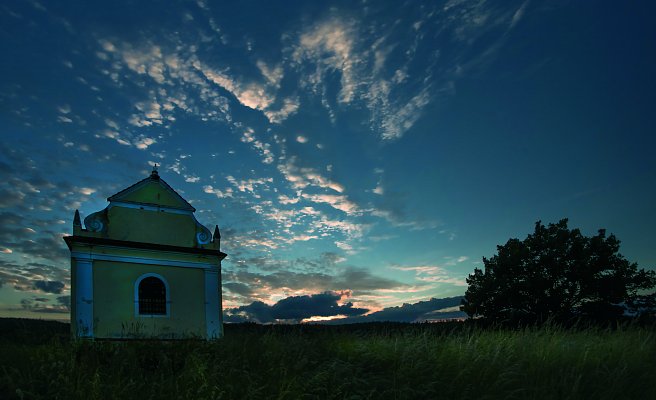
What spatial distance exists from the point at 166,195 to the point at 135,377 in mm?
12515

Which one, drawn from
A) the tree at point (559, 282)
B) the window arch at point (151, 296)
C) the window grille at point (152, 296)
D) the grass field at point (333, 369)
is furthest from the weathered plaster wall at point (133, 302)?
the tree at point (559, 282)

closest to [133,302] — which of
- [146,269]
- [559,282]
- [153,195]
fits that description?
[146,269]

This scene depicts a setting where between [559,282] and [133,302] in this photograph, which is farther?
[559,282]

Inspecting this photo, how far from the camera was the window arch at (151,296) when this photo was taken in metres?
Result: 18.6

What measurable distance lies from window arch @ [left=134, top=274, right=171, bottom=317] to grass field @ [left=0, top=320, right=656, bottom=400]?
5500 mm

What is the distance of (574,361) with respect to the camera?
10.6 meters

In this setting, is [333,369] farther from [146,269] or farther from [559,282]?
[559,282]

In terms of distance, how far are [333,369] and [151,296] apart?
39.5ft

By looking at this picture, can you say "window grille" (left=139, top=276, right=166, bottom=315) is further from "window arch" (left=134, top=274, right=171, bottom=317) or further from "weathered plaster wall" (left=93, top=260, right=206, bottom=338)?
"weathered plaster wall" (left=93, top=260, right=206, bottom=338)

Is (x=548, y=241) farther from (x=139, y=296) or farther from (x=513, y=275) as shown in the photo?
(x=139, y=296)

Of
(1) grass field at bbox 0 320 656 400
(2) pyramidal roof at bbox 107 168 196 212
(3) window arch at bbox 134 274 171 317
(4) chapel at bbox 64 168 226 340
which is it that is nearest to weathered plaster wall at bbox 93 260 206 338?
(4) chapel at bbox 64 168 226 340

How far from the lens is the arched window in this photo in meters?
18.7

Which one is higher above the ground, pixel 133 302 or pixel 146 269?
pixel 146 269

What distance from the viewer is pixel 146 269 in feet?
62.5
